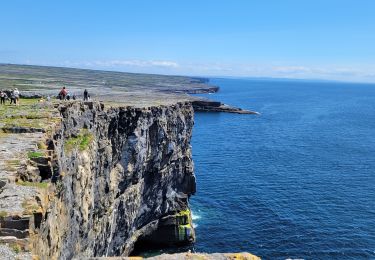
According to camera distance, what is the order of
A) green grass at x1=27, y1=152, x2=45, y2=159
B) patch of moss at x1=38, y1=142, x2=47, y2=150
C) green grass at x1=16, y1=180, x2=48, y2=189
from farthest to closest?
patch of moss at x1=38, y1=142, x2=47, y2=150 → green grass at x1=27, y1=152, x2=45, y2=159 → green grass at x1=16, y1=180, x2=48, y2=189

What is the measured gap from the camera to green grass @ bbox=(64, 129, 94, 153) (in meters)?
28.6

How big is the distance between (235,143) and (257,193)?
41.9 metres

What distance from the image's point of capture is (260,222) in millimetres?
62031

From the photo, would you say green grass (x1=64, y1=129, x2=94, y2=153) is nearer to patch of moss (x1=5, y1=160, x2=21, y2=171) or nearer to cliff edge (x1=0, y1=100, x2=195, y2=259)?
cliff edge (x1=0, y1=100, x2=195, y2=259)

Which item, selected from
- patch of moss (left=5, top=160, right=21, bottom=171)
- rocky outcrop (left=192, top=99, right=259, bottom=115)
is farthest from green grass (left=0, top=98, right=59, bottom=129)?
rocky outcrop (left=192, top=99, right=259, bottom=115)

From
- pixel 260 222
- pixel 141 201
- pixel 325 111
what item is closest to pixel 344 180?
pixel 260 222

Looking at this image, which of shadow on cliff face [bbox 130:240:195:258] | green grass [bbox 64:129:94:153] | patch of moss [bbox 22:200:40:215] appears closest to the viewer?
patch of moss [bbox 22:200:40:215]

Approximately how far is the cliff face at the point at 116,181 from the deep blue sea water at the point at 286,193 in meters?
7.74

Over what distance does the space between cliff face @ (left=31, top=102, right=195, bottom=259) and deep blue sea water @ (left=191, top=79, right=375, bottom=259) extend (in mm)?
7740

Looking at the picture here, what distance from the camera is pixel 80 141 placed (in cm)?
3125

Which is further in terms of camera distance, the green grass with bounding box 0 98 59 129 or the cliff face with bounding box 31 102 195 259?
the green grass with bounding box 0 98 59 129

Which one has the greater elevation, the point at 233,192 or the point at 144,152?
the point at 144,152

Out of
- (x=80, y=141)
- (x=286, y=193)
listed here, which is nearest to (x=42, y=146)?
(x=80, y=141)

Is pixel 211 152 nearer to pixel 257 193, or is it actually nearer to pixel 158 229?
pixel 257 193
